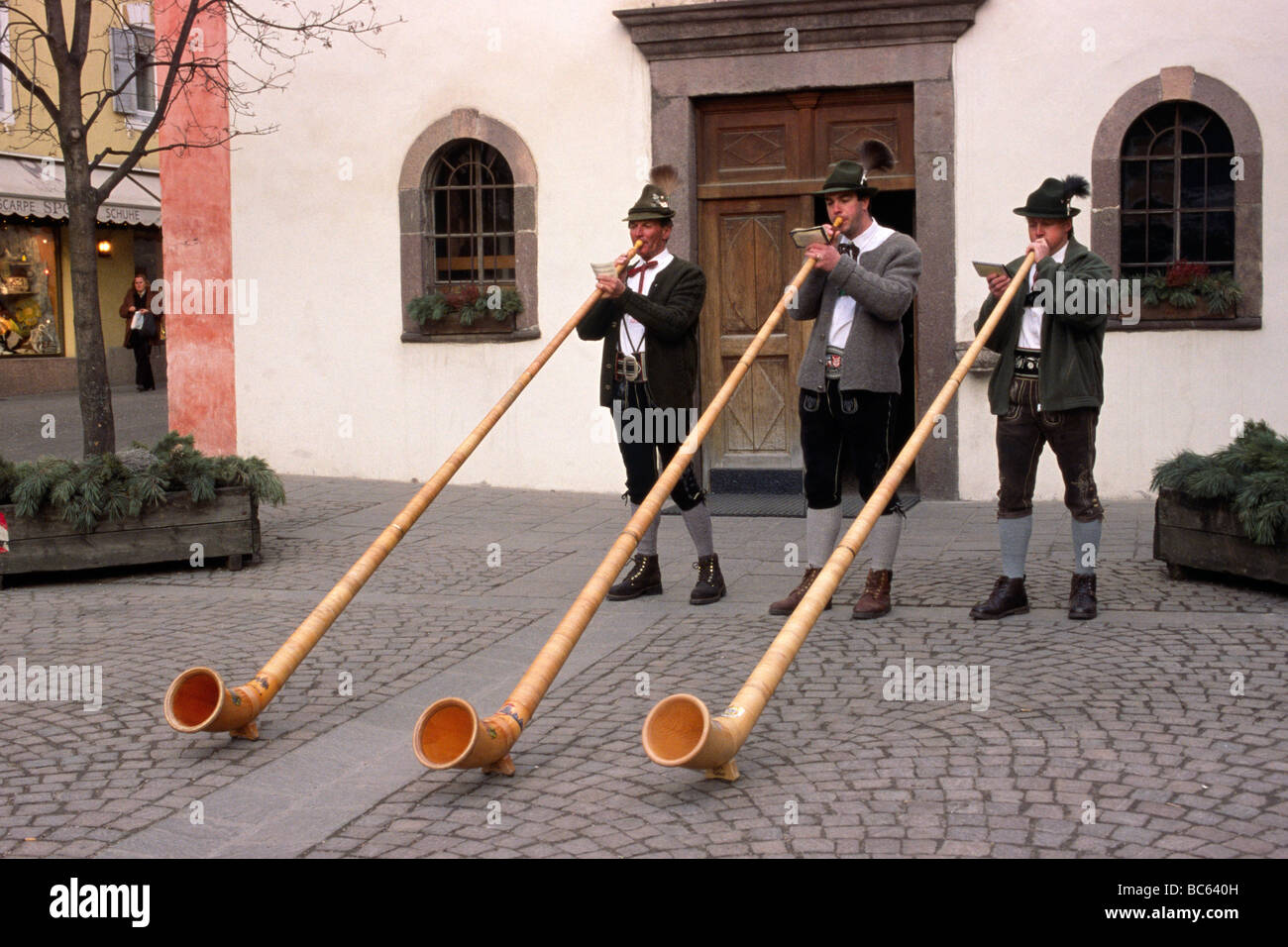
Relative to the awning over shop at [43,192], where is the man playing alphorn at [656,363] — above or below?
below

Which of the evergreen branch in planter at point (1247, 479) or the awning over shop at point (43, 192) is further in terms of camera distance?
the awning over shop at point (43, 192)

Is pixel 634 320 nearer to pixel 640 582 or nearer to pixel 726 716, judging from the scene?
pixel 640 582

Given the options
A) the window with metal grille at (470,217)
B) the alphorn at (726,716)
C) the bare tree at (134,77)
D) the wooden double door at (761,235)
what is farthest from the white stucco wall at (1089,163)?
the alphorn at (726,716)

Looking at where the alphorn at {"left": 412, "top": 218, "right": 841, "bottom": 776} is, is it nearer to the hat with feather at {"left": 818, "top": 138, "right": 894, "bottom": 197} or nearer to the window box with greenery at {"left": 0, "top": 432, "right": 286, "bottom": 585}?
the hat with feather at {"left": 818, "top": 138, "right": 894, "bottom": 197}

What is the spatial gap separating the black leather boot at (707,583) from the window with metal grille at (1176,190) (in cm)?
446

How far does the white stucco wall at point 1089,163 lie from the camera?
952 centimetres

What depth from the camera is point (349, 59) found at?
11.5 m

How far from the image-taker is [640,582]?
23.1 feet

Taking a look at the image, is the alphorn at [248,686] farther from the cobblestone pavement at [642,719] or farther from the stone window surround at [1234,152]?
the stone window surround at [1234,152]

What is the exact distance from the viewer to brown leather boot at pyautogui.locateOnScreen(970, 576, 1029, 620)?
6340 millimetres

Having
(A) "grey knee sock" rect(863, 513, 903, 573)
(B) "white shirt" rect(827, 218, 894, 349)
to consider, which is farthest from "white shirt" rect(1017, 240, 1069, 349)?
(A) "grey knee sock" rect(863, 513, 903, 573)

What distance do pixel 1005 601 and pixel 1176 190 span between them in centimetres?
460

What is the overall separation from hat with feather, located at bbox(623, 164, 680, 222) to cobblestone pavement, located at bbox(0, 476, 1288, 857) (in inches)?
68.6

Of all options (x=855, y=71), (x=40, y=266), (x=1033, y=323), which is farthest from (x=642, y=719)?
(x=40, y=266)
